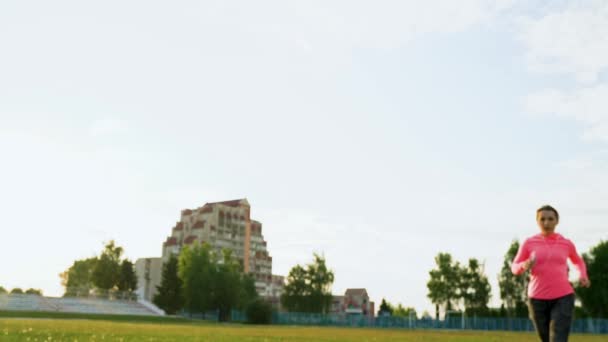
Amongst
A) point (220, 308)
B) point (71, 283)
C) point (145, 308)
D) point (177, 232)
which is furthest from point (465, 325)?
point (71, 283)

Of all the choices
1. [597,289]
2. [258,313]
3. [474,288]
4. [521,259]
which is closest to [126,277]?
[258,313]

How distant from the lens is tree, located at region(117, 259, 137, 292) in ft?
409

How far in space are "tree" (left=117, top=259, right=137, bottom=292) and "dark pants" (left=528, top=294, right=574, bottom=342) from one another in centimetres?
12304

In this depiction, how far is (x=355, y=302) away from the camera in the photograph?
18875 centimetres

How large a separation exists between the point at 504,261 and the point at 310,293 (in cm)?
3393

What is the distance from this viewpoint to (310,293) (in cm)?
11169

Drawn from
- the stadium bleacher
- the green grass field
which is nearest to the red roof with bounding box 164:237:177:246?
the stadium bleacher

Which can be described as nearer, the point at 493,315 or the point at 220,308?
the point at 220,308

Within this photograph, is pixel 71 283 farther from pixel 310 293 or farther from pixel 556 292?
pixel 556 292

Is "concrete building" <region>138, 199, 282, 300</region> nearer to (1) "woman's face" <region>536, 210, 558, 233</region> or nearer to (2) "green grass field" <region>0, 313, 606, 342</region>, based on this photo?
(2) "green grass field" <region>0, 313, 606, 342</region>

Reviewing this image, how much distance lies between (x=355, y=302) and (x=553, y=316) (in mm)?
184094

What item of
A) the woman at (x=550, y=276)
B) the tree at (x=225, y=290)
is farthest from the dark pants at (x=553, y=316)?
the tree at (x=225, y=290)

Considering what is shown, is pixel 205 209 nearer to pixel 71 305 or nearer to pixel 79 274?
pixel 79 274

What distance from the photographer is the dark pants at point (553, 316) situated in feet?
28.6
